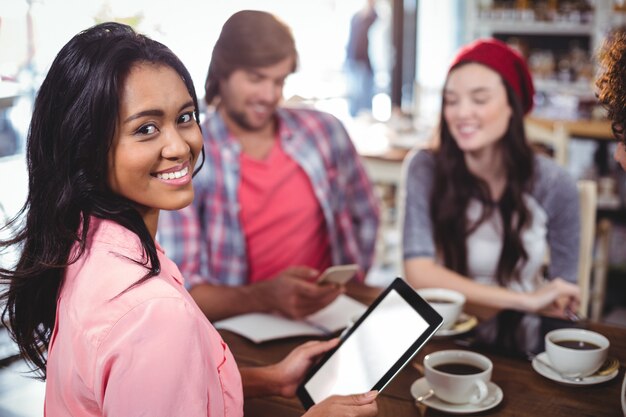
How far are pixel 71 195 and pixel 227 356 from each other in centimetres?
27

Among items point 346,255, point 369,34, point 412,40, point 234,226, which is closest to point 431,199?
point 346,255

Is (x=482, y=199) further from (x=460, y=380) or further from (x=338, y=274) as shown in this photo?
(x=460, y=380)

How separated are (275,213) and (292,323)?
1.40ft

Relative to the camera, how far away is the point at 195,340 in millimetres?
726

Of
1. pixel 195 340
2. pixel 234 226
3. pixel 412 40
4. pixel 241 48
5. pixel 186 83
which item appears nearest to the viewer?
pixel 195 340

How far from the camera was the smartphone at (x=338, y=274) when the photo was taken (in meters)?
1.32

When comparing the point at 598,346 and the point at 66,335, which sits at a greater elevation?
the point at 66,335

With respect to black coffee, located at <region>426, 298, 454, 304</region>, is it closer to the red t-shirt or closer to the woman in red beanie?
the woman in red beanie

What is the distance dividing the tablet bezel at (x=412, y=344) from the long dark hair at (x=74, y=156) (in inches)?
13.4

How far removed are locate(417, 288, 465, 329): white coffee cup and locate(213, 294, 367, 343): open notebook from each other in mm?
144

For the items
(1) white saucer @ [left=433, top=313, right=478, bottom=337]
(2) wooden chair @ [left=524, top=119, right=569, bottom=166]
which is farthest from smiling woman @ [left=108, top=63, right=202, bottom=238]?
(2) wooden chair @ [left=524, top=119, right=569, bottom=166]

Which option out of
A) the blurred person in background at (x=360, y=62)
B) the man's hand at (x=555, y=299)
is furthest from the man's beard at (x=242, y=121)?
the blurred person in background at (x=360, y=62)

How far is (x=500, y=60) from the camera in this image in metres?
1.75

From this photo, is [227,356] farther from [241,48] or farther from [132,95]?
[241,48]
